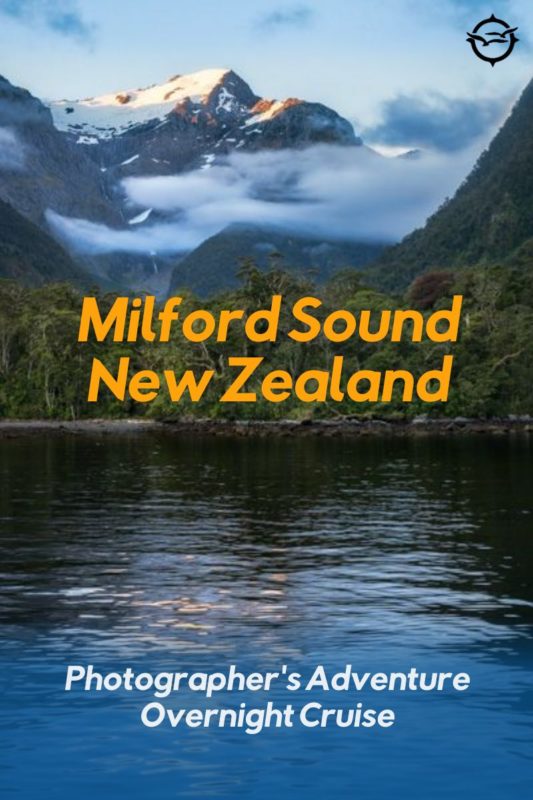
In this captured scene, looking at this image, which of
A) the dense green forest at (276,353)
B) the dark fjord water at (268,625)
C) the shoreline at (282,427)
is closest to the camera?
the dark fjord water at (268,625)

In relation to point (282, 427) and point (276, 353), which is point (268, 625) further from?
point (276, 353)

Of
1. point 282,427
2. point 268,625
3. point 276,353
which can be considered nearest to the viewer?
point 268,625

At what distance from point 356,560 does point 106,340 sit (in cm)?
14184

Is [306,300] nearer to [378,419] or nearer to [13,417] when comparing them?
[378,419]

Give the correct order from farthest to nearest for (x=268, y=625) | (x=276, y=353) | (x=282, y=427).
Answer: (x=276, y=353) < (x=282, y=427) < (x=268, y=625)

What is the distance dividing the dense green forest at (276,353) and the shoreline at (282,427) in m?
2.41

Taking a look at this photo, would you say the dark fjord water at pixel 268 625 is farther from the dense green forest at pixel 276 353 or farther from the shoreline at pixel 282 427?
the dense green forest at pixel 276 353

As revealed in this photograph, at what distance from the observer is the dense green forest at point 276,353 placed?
153m

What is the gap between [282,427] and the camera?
5679 inches

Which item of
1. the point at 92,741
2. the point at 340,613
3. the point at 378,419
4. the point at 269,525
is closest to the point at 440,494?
the point at 269,525

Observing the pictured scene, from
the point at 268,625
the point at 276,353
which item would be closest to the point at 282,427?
the point at 276,353

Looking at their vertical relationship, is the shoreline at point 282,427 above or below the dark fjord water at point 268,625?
above

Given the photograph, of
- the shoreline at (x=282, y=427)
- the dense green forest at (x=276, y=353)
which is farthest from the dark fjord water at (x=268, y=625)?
the dense green forest at (x=276, y=353)

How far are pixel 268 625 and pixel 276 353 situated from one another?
129 meters
